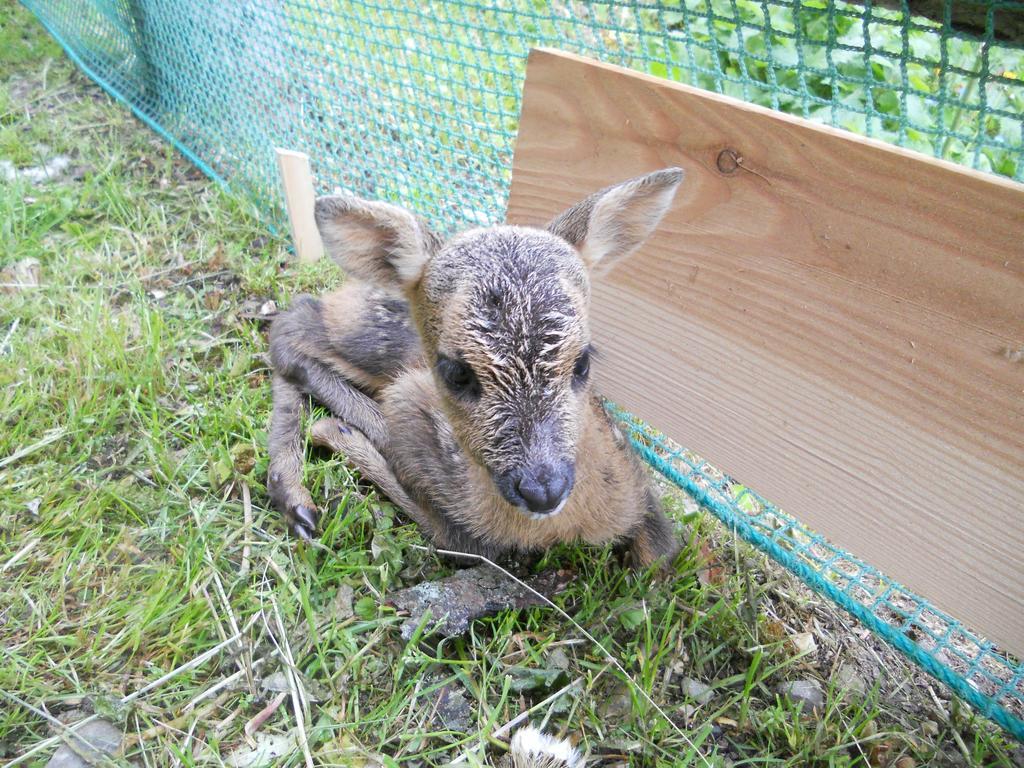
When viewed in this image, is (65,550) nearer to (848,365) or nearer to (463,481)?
(463,481)

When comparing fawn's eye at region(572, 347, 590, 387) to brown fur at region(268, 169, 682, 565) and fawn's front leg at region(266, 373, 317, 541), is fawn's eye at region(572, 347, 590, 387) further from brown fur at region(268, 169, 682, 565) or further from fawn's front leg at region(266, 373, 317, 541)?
fawn's front leg at region(266, 373, 317, 541)

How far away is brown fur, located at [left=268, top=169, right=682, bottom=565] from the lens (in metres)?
2.37

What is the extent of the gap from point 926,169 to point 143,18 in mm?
5121

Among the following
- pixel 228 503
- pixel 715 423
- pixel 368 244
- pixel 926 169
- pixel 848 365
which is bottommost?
pixel 228 503

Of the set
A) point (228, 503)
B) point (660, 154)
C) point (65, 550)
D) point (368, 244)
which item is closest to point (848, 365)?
point (660, 154)

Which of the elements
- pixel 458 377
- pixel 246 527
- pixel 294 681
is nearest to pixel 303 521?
pixel 246 527

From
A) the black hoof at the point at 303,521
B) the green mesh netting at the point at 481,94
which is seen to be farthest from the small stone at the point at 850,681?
the black hoof at the point at 303,521

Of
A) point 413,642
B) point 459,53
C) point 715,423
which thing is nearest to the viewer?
point 413,642

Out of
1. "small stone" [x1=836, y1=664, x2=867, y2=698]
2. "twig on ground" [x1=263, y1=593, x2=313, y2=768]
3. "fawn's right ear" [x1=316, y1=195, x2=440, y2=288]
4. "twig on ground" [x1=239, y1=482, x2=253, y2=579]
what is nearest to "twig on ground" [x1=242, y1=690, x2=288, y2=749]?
"twig on ground" [x1=263, y1=593, x2=313, y2=768]

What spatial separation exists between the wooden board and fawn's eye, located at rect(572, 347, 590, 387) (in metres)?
0.60

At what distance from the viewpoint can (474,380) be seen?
8.18 feet

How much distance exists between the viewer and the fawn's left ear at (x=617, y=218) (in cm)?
253

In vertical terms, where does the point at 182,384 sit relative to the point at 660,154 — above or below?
below

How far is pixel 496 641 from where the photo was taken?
8.87 feet
